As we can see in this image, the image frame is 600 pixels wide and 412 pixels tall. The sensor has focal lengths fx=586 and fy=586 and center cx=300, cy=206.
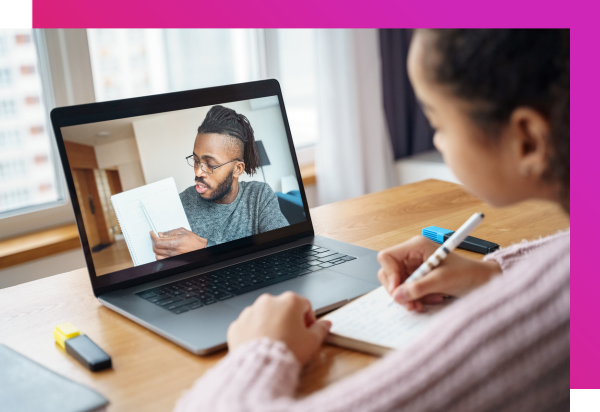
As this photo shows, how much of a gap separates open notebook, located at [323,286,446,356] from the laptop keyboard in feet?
0.55

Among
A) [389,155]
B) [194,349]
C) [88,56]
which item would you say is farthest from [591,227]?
[389,155]

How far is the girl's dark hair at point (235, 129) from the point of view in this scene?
100cm

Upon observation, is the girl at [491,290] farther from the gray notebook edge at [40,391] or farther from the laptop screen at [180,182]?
the laptop screen at [180,182]

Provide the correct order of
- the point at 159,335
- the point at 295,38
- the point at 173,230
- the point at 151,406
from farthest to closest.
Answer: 1. the point at 295,38
2. the point at 173,230
3. the point at 159,335
4. the point at 151,406

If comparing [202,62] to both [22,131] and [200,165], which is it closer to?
[22,131]

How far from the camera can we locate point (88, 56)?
6.28 feet

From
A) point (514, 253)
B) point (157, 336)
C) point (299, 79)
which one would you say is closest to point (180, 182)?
point (157, 336)

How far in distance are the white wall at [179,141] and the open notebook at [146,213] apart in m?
0.02

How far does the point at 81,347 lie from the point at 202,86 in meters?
1.67

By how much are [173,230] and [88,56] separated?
3.99 ft

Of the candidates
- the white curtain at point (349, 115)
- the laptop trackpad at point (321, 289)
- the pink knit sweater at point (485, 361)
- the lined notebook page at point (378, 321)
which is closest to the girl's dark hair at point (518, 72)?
the pink knit sweater at point (485, 361)

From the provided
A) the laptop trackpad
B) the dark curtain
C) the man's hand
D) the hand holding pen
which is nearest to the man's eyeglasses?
the man's hand

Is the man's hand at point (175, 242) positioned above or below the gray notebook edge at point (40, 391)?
above

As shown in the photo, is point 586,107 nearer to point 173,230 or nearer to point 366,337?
point 366,337
